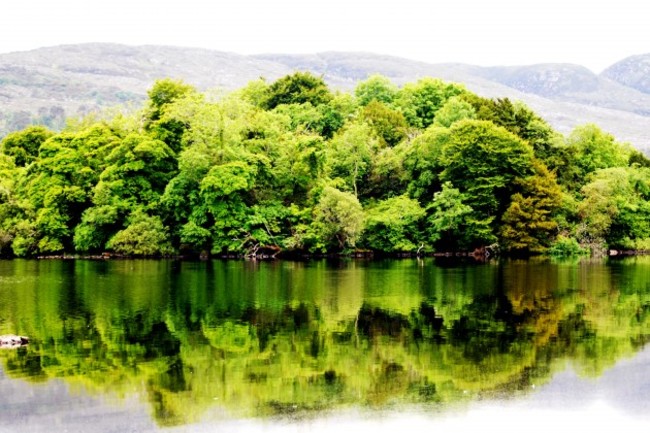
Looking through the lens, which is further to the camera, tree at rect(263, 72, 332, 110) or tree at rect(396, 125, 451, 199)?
tree at rect(263, 72, 332, 110)

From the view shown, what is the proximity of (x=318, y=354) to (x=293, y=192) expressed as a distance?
2217 inches

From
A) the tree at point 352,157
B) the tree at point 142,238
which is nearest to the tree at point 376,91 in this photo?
the tree at point 352,157

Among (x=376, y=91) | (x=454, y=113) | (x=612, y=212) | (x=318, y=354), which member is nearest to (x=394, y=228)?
(x=454, y=113)

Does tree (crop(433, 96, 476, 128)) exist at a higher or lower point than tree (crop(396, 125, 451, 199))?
higher

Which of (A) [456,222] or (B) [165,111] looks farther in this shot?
(B) [165,111]

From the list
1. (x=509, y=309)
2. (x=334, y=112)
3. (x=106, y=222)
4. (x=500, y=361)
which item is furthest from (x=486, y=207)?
(x=500, y=361)

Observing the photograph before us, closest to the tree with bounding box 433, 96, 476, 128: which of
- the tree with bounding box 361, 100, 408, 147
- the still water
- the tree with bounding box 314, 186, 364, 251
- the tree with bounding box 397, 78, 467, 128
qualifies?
the tree with bounding box 361, 100, 408, 147

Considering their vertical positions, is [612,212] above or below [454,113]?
below

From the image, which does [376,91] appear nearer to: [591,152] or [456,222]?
[591,152]

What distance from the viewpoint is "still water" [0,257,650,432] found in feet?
66.0

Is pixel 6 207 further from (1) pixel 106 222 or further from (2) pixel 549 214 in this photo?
(2) pixel 549 214

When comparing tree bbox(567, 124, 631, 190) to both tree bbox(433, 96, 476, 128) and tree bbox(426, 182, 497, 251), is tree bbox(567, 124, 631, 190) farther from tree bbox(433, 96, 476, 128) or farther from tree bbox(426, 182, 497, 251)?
tree bbox(426, 182, 497, 251)

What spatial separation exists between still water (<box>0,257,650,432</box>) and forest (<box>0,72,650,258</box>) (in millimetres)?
27997

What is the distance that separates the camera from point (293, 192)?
82750mm
